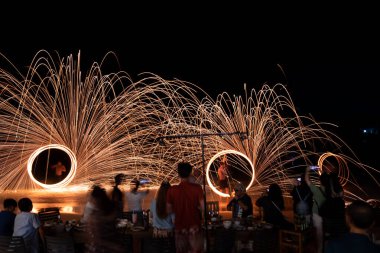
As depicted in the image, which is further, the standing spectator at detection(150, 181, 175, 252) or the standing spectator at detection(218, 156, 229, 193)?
the standing spectator at detection(218, 156, 229, 193)

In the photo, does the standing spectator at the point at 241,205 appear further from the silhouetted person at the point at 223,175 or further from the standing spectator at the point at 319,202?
the silhouetted person at the point at 223,175

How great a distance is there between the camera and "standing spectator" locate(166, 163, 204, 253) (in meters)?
5.98

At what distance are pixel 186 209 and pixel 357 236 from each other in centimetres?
303

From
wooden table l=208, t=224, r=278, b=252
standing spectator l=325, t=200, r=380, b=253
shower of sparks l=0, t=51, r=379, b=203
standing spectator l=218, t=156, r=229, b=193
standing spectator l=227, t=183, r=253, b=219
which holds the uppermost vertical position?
shower of sparks l=0, t=51, r=379, b=203

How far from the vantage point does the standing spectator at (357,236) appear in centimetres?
319

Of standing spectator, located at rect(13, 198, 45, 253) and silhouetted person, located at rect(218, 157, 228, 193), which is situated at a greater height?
silhouetted person, located at rect(218, 157, 228, 193)

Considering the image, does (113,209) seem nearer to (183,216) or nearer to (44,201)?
(183,216)

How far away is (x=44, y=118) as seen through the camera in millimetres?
16312

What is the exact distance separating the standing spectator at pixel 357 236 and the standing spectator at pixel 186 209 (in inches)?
112

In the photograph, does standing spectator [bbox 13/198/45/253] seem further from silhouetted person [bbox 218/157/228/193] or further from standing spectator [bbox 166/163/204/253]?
silhouetted person [bbox 218/157/228/193]

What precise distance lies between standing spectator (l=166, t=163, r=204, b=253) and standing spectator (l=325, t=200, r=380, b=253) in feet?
9.33

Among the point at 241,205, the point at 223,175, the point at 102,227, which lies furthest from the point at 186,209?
the point at 223,175

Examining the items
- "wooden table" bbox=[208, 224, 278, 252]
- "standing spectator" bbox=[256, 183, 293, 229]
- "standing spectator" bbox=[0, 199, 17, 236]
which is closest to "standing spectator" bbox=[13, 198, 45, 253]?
"standing spectator" bbox=[0, 199, 17, 236]

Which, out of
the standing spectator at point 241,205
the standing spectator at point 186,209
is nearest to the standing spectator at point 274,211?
the standing spectator at point 241,205
